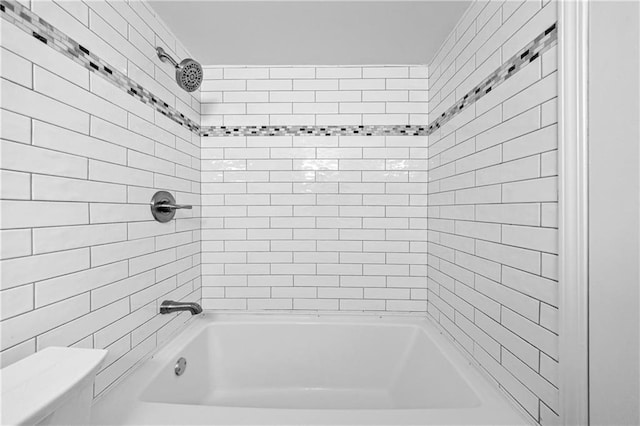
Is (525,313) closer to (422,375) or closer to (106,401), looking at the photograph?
(422,375)

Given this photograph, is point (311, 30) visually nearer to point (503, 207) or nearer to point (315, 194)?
point (315, 194)

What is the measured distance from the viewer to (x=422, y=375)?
1.42 m

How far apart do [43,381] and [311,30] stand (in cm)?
160

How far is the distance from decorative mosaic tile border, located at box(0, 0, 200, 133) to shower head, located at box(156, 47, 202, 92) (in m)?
0.14

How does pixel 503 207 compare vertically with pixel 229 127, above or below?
below

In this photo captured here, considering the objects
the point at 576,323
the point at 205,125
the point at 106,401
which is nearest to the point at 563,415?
the point at 576,323

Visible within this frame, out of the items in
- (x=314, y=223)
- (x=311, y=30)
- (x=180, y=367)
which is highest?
(x=311, y=30)

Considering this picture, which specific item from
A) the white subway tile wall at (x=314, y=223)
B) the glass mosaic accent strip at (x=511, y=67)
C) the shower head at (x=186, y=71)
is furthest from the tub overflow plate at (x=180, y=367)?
the glass mosaic accent strip at (x=511, y=67)

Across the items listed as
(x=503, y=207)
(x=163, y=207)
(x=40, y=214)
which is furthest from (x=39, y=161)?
(x=503, y=207)

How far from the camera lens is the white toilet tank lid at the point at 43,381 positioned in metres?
0.50

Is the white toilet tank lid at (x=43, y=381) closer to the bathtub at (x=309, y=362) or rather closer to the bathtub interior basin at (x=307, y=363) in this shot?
the bathtub at (x=309, y=362)

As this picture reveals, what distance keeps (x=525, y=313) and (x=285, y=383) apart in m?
1.32

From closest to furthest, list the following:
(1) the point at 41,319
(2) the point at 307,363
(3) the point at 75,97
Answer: (1) the point at 41,319 < (3) the point at 75,97 < (2) the point at 307,363

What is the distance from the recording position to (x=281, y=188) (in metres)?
1.74
